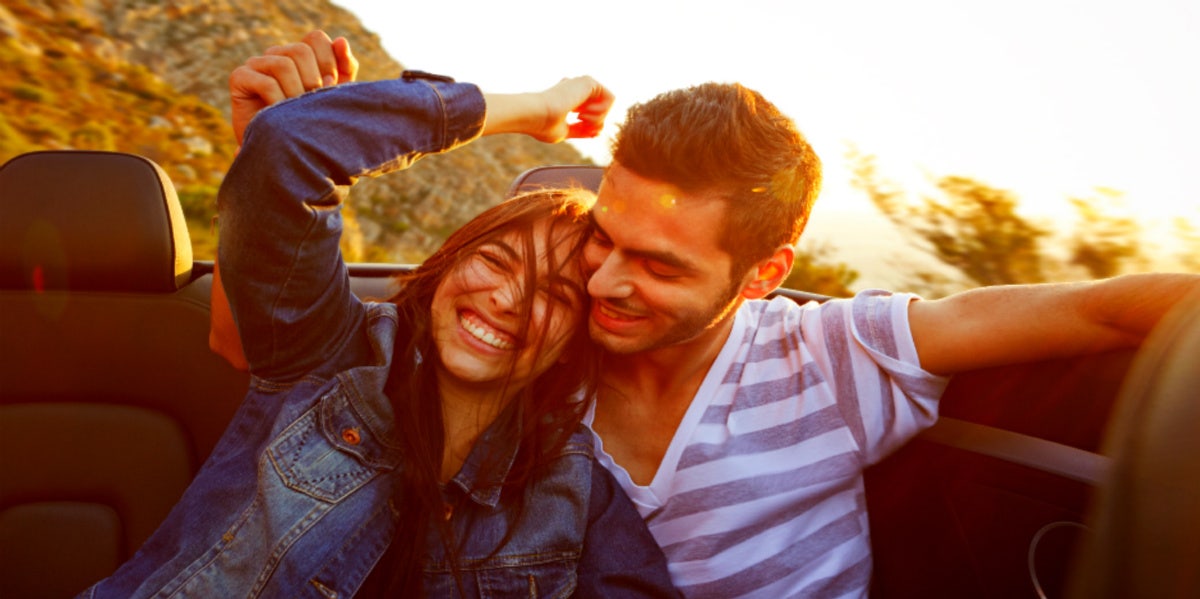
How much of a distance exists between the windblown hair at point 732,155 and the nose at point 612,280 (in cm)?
20

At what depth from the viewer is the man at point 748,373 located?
158 cm

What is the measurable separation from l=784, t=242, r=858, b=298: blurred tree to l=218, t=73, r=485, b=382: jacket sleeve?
1.67 metres

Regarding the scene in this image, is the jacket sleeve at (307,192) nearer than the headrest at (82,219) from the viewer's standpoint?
Yes

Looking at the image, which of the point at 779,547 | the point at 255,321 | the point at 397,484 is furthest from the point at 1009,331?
the point at 255,321

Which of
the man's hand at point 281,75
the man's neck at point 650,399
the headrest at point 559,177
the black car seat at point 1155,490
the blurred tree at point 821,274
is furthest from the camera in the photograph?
the blurred tree at point 821,274

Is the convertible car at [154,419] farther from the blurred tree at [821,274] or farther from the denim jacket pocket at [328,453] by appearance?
the denim jacket pocket at [328,453]

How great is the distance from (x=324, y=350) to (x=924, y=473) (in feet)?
4.11

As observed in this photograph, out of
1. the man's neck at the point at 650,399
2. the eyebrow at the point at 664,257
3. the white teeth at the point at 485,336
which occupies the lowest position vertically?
the man's neck at the point at 650,399

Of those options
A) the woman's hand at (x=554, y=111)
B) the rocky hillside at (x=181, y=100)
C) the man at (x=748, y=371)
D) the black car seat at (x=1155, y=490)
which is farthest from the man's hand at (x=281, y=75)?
the rocky hillside at (x=181, y=100)

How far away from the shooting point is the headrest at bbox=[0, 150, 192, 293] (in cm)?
194

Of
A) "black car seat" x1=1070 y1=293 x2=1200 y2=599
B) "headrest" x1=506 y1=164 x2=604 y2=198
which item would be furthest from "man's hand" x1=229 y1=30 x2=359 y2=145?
"black car seat" x1=1070 y1=293 x2=1200 y2=599

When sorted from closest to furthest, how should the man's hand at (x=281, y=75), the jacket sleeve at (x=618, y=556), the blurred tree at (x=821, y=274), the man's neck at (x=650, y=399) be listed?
the man's hand at (x=281, y=75) → the jacket sleeve at (x=618, y=556) → the man's neck at (x=650, y=399) → the blurred tree at (x=821, y=274)

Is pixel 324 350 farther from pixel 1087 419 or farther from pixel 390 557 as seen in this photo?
pixel 1087 419

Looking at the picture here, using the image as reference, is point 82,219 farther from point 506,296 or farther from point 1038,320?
point 1038,320
